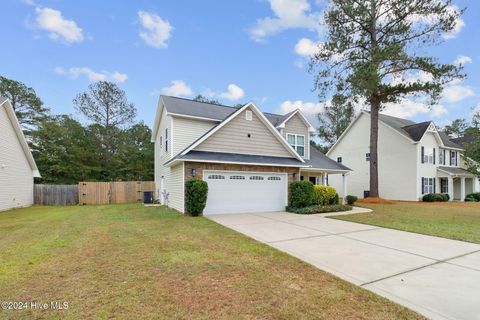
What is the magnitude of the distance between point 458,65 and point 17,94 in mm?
38186

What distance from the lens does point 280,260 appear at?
5.19 m

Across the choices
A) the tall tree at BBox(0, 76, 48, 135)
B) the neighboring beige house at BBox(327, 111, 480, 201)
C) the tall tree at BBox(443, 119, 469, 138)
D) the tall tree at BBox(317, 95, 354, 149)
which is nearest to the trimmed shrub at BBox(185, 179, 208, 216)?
the neighboring beige house at BBox(327, 111, 480, 201)

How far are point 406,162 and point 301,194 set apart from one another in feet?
49.9

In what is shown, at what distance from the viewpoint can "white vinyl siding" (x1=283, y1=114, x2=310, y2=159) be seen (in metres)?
18.0

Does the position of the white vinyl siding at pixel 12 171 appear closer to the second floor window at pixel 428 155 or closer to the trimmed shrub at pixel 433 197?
the trimmed shrub at pixel 433 197

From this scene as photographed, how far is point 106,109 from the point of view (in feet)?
96.3

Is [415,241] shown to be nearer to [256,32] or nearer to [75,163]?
[256,32]

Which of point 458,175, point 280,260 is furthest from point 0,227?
point 458,175

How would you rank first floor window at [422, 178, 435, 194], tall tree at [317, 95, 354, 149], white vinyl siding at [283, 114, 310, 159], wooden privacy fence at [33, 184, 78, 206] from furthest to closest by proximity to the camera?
tall tree at [317, 95, 354, 149]
first floor window at [422, 178, 435, 194]
wooden privacy fence at [33, 184, 78, 206]
white vinyl siding at [283, 114, 310, 159]

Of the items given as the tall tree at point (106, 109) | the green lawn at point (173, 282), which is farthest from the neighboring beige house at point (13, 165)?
the tall tree at point (106, 109)

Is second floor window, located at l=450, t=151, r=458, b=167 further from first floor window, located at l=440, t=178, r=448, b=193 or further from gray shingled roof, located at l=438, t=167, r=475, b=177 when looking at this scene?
first floor window, located at l=440, t=178, r=448, b=193

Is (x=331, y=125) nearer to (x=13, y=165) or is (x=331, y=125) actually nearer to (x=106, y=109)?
(x=106, y=109)

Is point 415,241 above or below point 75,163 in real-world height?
below

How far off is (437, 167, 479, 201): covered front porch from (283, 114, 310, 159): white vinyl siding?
49.2 feet
